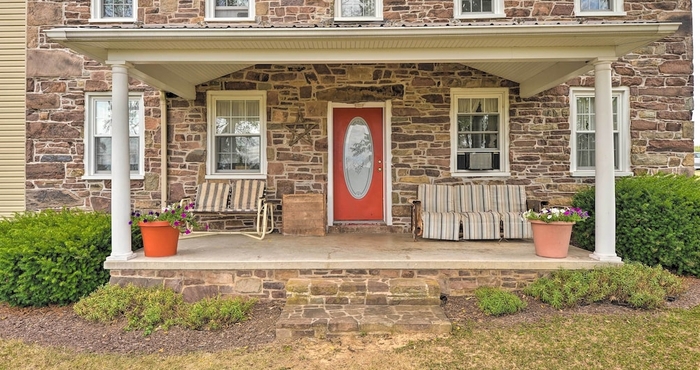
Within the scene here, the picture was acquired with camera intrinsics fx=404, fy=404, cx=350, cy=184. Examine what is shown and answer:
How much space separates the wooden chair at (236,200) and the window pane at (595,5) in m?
5.89

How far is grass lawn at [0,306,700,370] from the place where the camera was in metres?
3.15

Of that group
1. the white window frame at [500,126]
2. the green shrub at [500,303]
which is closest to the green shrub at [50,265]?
the green shrub at [500,303]

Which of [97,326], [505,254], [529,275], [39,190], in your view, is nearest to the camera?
[97,326]

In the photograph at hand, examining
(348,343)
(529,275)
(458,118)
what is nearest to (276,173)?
(458,118)

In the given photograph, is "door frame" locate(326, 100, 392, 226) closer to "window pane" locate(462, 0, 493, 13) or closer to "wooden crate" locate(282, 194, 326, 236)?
"wooden crate" locate(282, 194, 326, 236)

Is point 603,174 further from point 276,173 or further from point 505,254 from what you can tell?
point 276,173

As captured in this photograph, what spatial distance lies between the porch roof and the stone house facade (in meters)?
1.73

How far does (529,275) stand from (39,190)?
23.5 feet

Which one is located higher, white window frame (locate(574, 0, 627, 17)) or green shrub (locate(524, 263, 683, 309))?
white window frame (locate(574, 0, 627, 17))

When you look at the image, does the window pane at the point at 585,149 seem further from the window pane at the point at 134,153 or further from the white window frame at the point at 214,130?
the window pane at the point at 134,153

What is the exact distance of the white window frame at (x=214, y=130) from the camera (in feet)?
21.1

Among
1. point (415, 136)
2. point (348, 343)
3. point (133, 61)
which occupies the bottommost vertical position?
point (348, 343)

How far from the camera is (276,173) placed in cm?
642

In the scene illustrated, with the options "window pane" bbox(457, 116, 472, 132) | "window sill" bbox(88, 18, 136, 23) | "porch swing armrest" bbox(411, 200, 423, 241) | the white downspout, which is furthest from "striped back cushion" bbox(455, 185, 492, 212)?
"window sill" bbox(88, 18, 136, 23)
